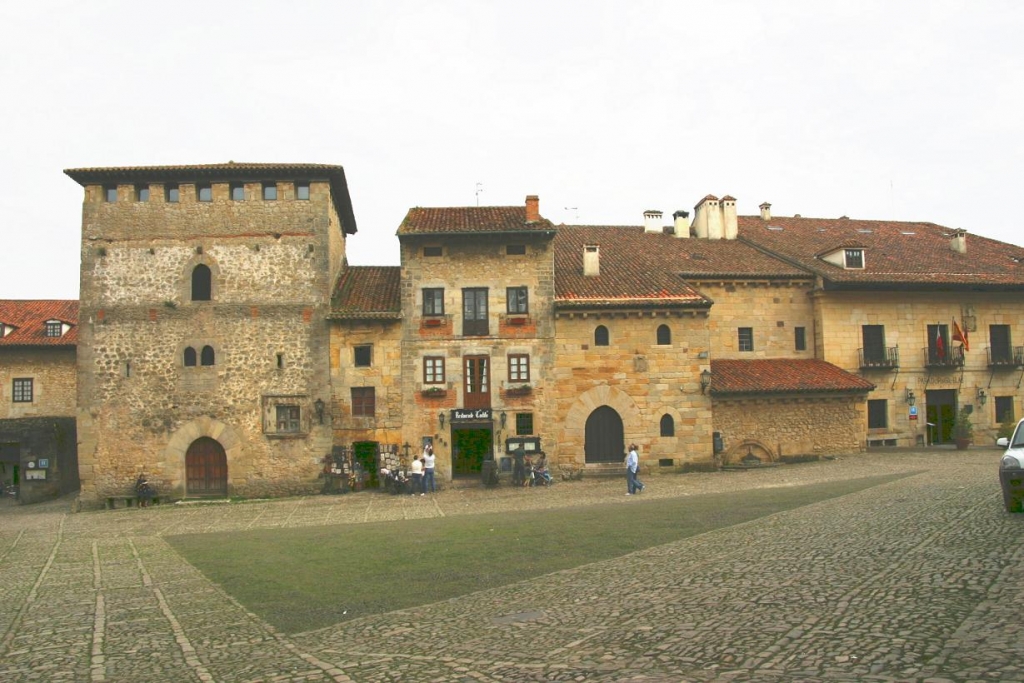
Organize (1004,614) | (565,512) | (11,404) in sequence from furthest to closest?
(11,404) < (565,512) < (1004,614)

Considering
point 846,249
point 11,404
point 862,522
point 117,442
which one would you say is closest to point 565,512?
point 862,522

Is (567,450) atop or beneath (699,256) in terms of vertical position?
beneath

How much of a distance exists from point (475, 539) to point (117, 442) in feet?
59.6

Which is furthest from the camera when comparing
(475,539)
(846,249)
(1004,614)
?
(846,249)

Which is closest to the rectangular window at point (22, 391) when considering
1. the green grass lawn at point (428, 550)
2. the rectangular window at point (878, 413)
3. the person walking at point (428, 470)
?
the person walking at point (428, 470)

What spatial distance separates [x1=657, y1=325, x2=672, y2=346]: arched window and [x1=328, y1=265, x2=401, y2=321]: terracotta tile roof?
31.7 ft

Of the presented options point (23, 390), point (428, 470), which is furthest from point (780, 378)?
point (23, 390)

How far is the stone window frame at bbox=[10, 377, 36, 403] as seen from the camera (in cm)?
3734

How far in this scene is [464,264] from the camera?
3000cm

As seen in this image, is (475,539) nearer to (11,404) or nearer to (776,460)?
(776,460)

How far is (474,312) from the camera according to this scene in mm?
29875

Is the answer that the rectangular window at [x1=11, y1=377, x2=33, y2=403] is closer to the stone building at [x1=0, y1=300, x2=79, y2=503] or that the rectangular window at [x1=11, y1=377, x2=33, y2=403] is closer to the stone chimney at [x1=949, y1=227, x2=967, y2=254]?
the stone building at [x1=0, y1=300, x2=79, y2=503]

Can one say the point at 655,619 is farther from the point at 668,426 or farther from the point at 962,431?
the point at 962,431

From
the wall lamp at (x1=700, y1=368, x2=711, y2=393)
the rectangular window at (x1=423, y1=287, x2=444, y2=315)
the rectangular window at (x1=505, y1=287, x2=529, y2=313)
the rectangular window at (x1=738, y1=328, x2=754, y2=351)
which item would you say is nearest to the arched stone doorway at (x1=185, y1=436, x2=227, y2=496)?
the rectangular window at (x1=423, y1=287, x2=444, y2=315)
